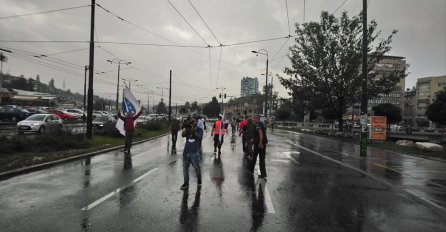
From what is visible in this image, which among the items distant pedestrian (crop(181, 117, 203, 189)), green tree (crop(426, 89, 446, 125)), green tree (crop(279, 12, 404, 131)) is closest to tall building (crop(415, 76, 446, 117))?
green tree (crop(426, 89, 446, 125))

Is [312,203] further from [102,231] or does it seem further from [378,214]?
[102,231]

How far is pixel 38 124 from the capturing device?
81.5 feet

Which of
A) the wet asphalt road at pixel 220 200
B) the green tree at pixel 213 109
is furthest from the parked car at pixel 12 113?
the green tree at pixel 213 109

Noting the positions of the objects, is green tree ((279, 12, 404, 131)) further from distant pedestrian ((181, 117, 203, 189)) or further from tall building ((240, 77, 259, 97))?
tall building ((240, 77, 259, 97))

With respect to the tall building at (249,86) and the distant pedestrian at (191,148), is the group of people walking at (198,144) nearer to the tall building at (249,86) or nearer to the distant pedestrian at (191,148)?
the distant pedestrian at (191,148)

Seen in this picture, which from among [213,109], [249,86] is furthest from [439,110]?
[213,109]

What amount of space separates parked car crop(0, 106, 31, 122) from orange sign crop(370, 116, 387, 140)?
101ft

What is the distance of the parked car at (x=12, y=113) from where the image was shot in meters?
36.1

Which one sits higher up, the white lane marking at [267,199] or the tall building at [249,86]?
the tall building at [249,86]

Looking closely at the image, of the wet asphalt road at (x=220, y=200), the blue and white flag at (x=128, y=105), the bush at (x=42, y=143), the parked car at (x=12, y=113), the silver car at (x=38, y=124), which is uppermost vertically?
the blue and white flag at (x=128, y=105)

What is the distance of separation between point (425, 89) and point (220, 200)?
5838 inches

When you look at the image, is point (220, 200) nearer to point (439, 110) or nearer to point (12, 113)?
point (12, 113)

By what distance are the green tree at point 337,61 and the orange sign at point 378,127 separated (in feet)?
28.5

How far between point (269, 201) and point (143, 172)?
4840 mm
